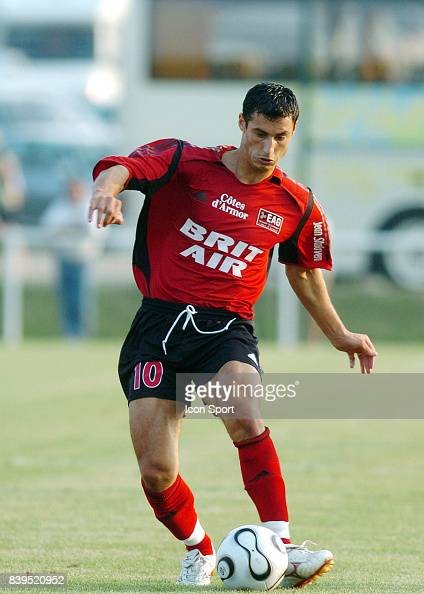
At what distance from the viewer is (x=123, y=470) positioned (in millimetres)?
9289

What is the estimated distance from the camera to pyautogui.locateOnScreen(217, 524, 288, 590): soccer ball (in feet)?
18.3

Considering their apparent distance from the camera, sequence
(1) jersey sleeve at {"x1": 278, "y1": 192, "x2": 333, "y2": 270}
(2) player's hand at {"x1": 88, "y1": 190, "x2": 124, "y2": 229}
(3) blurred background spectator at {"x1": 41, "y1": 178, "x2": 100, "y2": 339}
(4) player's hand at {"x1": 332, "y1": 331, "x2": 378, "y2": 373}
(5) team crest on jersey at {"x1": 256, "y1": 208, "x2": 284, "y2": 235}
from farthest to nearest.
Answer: (3) blurred background spectator at {"x1": 41, "y1": 178, "x2": 100, "y2": 339}
(4) player's hand at {"x1": 332, "y1": 331, "x2": 378, "y2": 373}
(1) jersey sleeve at {"x1": 278, "y1": 192, "x2": 333, "y2": 270}
(5) team crest on jersey at {"x1": 256, "y1": 208, "x2": 284, "y2": 235}
(2) player's hand at {"x1": 88, "y1": 190, "x2": 124, "y2": 229}

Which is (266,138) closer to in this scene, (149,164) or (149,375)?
(149,164)

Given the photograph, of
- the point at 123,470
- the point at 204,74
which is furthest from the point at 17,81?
the point at 123,470

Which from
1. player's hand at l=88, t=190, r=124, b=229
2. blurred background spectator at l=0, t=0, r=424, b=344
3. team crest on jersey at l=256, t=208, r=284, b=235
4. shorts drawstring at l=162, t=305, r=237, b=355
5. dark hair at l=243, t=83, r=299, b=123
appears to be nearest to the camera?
player's hand at l=88, t=190, r=124, b=229

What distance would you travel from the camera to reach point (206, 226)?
6.02 metres

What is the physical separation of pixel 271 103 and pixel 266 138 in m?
0.15

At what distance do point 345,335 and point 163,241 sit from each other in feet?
3.05

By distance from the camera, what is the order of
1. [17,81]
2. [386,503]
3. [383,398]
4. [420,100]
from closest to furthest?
[386,503], [383,398], [420,100], [17,81]

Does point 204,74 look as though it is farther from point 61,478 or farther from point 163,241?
point 163,241

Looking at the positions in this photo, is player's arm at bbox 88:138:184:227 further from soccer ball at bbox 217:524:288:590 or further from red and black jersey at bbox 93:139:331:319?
soccer ball at bbox 217:524:288:590

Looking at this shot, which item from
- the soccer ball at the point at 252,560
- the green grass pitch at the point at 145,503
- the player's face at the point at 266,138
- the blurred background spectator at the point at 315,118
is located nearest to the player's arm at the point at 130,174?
the player's face at the point at 266,138

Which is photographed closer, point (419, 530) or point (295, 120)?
point (295, 120)

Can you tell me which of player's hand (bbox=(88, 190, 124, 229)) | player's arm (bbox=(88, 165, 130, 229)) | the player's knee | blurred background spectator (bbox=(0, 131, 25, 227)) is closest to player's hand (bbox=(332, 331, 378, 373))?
the player's knee
